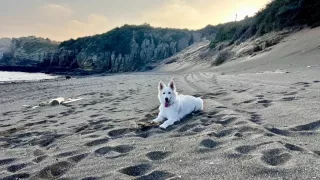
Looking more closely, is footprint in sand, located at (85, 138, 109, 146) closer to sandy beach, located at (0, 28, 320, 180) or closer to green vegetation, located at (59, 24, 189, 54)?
sandy beach, located at (0, 28, 320, 180)

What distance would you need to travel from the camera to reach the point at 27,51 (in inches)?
4358

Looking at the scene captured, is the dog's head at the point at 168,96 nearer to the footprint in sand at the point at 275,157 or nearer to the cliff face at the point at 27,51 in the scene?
the footprint in sand at the point at 275,157

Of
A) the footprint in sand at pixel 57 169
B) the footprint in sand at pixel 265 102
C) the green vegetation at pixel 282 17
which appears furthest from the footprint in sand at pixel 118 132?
the green vegetation at pixel 282 17

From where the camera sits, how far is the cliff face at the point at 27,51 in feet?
337

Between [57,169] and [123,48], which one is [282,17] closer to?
[57,169]

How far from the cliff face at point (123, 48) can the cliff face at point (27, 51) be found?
1648cm

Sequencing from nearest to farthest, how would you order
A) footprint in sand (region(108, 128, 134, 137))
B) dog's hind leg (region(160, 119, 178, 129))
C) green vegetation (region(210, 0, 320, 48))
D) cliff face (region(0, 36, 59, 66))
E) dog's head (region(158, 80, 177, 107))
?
footprint in sand (region(108, 128, 134, 137)), dog's hind leg (region(160, 119, 178, 129)), dog's head (region(158, 80, 177, 107)), green vegetation (region(210, 0, 320, 48)), cliff face (region(0, 36, 59, 66))

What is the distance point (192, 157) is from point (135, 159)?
67cm

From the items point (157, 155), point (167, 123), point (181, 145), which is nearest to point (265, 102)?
point (167, 123)

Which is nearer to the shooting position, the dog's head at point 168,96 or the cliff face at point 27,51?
the dog's head at point 168,96

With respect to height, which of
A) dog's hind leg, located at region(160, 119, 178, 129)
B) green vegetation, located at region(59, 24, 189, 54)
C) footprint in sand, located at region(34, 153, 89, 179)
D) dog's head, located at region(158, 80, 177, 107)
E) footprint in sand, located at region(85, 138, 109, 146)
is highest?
green vegetation, located at region(59, 24, 189, 54)

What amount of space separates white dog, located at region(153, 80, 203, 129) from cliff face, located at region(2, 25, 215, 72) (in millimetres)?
64579

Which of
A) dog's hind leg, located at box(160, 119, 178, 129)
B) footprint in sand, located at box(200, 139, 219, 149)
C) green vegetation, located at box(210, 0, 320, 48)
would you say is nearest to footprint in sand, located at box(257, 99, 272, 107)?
dog's hind leg, located at box(160, 119, 178, 129)

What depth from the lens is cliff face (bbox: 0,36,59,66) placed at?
103 metres
